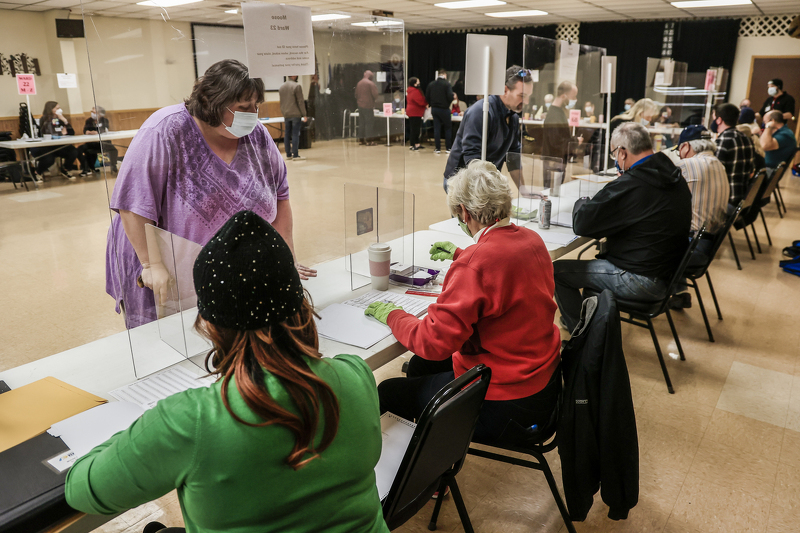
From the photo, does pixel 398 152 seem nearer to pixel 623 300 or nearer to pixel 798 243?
pixel 623 300

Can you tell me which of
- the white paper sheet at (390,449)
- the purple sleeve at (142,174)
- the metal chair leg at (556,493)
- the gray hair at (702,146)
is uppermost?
the purple sleeve at (142,174)

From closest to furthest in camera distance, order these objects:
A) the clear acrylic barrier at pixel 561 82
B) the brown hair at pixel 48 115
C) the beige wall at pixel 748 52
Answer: the clear acrylic barrier at pixel 561 82, the brown hair at pixel 48 115, the beige wall at pixel 748 52

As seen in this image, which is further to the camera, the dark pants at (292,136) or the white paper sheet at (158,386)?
the dark pants at (292,136)

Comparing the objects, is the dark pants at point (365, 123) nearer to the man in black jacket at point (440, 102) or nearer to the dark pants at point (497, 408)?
the dark pants at point (497, 408)

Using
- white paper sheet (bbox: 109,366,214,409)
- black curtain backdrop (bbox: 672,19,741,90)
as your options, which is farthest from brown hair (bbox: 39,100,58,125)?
black curtain backdrop (bbox: 672,19,741,90)

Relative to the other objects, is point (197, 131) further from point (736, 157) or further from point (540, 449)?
point (736, 157)

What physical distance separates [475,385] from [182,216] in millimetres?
972

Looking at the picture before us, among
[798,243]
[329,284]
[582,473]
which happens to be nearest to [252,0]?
[329,284]

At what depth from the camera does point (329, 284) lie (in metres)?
2.11

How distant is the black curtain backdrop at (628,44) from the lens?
11.5 m

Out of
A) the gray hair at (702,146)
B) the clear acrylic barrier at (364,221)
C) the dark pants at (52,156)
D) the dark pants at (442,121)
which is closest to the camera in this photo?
the clear acrylic barrier at (364,221)

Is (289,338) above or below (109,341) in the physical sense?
above

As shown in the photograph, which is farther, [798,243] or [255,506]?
[798,243]

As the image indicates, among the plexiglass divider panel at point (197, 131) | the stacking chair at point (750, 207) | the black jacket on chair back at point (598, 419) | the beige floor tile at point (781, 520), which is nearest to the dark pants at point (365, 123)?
the plexiglass divider panel at point (197, 131)
